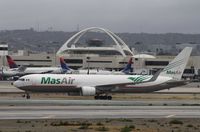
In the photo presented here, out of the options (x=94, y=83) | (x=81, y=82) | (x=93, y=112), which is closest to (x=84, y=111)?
(x=93, y=112)

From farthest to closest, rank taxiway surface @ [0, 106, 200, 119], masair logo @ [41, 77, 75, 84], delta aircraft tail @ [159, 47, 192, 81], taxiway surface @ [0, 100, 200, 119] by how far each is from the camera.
→ delta aircraft tail @ [159, 47, 192, 81], masair logo @ [41, 77, 75, 84], taxiway surface @ [0, 100, 200, 119], taxiway surface @ [0, 106, 200, 119]

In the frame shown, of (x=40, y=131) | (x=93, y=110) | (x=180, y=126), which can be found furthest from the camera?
(x=93, y=110)

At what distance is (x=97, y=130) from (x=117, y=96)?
48.7 meters

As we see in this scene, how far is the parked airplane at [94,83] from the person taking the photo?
7769 centimetres

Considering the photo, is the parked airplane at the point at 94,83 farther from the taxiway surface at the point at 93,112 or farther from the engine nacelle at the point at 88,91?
the taxiway surface at the point at 93,112

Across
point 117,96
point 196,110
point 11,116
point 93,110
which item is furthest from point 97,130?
point 117,96

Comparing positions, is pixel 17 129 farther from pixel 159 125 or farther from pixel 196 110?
pixel 196 110

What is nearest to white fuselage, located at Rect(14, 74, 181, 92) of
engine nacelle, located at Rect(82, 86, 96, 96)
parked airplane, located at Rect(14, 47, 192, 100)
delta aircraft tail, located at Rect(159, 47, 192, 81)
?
parked airplane, located at Rect(14, 47, 192, 100)

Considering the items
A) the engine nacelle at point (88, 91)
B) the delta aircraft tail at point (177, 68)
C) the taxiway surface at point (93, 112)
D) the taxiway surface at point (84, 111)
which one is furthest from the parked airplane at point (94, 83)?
the taxiway surface at point (93, 112)

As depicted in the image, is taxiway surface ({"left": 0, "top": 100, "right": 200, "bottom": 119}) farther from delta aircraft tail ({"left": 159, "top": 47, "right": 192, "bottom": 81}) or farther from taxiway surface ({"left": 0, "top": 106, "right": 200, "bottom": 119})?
delta aircraft tail ({"left": 159, "top": 47, "right": 192, "bottom": 81})

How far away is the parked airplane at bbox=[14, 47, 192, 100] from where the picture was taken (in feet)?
255

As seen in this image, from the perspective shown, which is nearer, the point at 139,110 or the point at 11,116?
the point at 11,116

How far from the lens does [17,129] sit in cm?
3600

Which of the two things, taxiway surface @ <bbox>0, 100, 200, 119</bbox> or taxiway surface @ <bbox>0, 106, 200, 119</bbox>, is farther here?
taxiway surface @ <bbox>0, 100, 200, 119</bbox>
